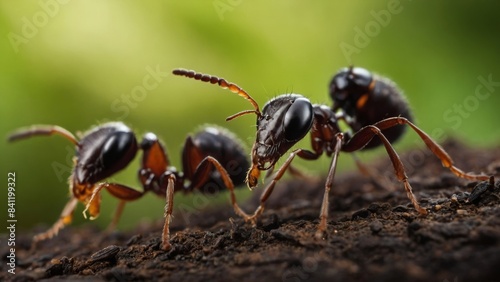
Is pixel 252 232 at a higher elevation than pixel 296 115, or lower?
lower

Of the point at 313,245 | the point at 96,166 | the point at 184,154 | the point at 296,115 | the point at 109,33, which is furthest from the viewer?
the point at 109,33

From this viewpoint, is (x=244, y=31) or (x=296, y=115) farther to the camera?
(x=244, y=31)

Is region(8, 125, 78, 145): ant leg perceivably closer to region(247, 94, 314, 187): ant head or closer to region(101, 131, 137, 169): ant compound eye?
region(101, 131, 137, 169): ant compound eye

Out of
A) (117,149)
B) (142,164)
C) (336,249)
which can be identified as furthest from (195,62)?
(336,249)

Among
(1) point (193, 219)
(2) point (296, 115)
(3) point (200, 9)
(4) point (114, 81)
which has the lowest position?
(1) point (193, 219)

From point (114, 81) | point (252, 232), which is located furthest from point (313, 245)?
point (114, 81)

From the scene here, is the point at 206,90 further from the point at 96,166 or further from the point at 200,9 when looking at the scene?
the point at 96,166

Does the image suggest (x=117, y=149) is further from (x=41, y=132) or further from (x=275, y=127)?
(x=275, y=127)
